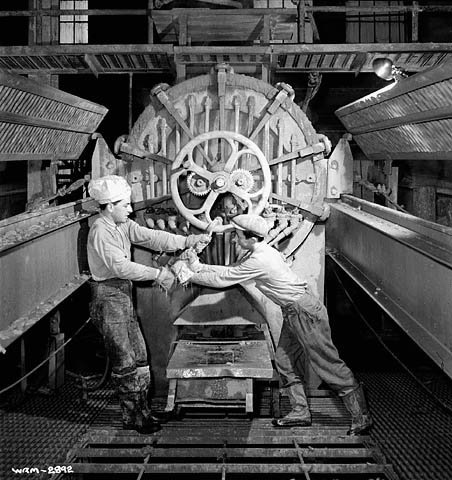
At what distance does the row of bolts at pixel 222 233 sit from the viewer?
5375 millimetres

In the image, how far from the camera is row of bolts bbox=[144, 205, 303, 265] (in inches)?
212

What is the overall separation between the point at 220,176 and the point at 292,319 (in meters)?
1.22

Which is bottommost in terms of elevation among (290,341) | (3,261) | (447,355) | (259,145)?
(290,341)

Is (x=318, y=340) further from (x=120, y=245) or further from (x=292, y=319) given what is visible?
(x=120, y=245)

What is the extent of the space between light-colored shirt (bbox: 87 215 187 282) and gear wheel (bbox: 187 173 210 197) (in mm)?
386

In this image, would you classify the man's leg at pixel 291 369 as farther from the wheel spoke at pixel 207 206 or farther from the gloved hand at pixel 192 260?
the wheel spoke at pixel 207 206

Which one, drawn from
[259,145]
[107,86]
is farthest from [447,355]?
[107,86]

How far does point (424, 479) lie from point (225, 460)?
50.7 inches

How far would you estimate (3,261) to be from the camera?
352 cm

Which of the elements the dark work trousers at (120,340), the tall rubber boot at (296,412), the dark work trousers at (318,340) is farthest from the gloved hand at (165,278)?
the tall rubber boot at (296,412)

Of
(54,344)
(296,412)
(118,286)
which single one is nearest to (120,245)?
(118,286)

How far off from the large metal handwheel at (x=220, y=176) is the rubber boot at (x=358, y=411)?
1557 mm

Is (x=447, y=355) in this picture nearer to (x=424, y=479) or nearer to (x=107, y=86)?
(x=424, y=479)

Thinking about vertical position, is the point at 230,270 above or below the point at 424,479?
above
